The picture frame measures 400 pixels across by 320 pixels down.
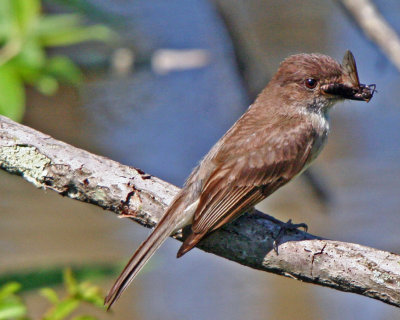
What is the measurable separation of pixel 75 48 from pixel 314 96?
7.20 m

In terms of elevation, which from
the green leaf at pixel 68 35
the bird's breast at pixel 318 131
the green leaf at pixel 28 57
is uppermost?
the bird's breast at pixel 318 131

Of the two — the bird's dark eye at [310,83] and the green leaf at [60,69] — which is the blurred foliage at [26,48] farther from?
the bird's dark eye at [310,83]

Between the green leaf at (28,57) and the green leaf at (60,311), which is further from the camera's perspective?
the green leaf at (28,57)

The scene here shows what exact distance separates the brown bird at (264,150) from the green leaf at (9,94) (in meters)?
0.98

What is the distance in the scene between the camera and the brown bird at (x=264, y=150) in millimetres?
4527

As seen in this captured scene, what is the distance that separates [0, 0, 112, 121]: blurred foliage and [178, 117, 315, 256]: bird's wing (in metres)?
1.03

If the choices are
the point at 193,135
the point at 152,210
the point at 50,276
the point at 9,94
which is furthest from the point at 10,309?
the point at 193,135

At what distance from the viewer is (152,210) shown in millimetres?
4598

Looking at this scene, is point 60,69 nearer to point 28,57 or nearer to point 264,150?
point 28,57

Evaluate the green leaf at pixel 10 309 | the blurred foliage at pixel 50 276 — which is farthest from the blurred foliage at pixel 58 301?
the blurred foliage at pixel 50 276

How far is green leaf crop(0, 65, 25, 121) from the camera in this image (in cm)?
448

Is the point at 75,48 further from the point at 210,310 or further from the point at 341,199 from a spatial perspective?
the point at 210,310

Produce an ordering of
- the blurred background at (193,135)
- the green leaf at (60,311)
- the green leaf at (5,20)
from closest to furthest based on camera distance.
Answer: the green leaf at (60,311)
the green leaf at (5,20)
the blurred background at (193,135)

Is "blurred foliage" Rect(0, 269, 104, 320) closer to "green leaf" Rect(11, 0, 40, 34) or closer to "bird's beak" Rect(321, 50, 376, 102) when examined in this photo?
"green leaf" Rect(11, 0, 40, 34)
